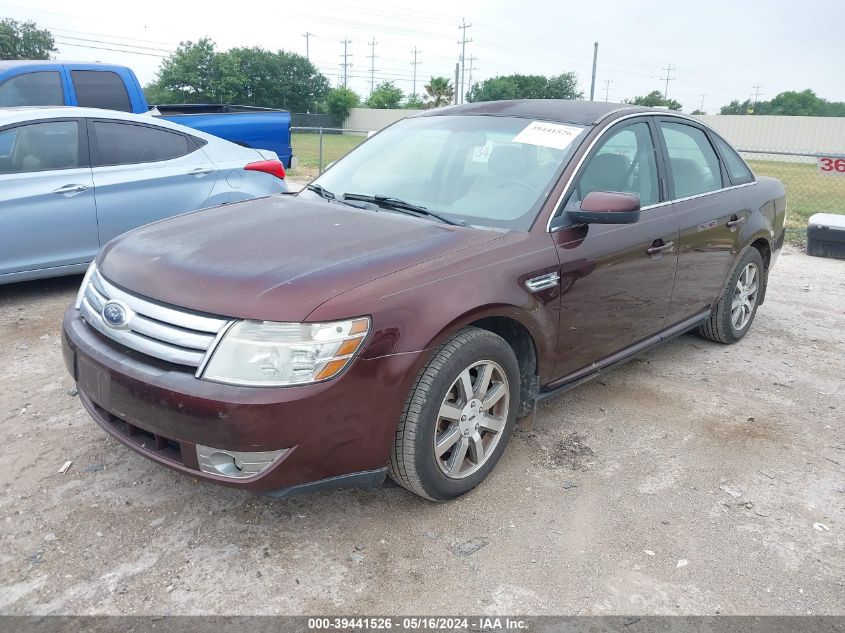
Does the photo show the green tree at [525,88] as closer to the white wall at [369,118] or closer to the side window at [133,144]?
the white wall at [369,118]

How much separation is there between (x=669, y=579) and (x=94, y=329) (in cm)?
244

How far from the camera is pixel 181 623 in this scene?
7.34ft

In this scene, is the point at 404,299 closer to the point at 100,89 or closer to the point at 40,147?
the point at 40,147

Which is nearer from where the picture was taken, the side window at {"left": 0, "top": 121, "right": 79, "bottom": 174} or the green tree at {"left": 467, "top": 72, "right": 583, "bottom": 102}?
the side window at {"left": 0, "top": 121, "right": 79, "bottom": 174}

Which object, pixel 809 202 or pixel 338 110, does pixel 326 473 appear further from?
pixel 338 110

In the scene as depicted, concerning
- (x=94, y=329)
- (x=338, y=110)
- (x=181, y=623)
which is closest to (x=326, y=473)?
(x=181, y=623)

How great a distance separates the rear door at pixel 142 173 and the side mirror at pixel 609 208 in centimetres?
396

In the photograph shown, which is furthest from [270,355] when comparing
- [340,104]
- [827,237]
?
[340,104]

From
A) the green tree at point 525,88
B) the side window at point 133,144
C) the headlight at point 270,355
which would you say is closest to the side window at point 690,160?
the headlight at point 270,355

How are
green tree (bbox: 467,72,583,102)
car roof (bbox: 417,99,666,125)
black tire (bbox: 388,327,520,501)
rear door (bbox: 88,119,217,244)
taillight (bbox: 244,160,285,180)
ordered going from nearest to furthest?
black tire (bbox: 388,327,520,501), car roof (bbox: 417,99,666,125), rear door (bbox: 88,119,217,244), taillight (bbox: 244,160,285,180), green tree (bbox: 467,72,583,102)

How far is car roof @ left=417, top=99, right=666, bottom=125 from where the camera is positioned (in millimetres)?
3650

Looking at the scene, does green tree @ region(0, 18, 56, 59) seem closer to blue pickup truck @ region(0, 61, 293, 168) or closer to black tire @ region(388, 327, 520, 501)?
blue pickup truck @ region(0, 61, 293, 168)

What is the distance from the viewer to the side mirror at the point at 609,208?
3111mm

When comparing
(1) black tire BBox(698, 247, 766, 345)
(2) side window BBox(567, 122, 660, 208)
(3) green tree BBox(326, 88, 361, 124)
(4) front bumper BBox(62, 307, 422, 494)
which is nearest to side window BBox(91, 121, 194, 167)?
(4) front bumper BBox(62, 307, 422, 494)
